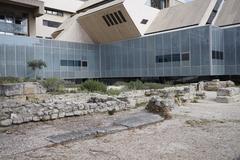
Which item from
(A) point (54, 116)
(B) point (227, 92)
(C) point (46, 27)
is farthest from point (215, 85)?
(C) point (46, 27)

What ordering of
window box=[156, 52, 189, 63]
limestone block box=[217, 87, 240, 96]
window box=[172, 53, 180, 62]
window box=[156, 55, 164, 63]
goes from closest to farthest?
limestone block box=[217, 87, 240, 96], window box=[156, 52, 189, 63], window box=[172, 53, 180, 62], window box=[156, 55, 164, 63]

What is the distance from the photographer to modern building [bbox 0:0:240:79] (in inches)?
1271

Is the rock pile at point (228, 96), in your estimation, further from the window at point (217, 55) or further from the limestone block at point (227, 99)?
the window at point (217, 55)

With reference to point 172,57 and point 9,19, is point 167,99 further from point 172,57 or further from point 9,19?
point 9,19

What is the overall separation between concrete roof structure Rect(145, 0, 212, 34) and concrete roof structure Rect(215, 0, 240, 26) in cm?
262

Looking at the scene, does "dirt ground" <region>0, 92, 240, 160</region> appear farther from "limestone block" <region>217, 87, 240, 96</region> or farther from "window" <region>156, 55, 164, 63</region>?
"window" <region>156, 55, 164, 63</region>

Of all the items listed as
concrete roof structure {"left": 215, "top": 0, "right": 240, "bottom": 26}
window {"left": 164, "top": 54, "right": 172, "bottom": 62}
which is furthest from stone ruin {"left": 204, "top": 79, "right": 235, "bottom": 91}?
concrete roof structure {"left": 215, "top": 0, "right": 240, "bottom": 26}

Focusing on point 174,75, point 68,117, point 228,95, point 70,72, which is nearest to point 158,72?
point 174,75

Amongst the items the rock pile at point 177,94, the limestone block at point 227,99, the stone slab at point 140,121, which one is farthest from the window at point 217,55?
the stone slab at point 140,121

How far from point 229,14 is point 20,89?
1198 inches

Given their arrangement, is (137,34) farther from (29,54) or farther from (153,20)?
(29,54)

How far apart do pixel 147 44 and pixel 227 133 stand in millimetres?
31434

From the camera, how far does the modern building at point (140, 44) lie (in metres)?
32.3

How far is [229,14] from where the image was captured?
3481 centimetres
